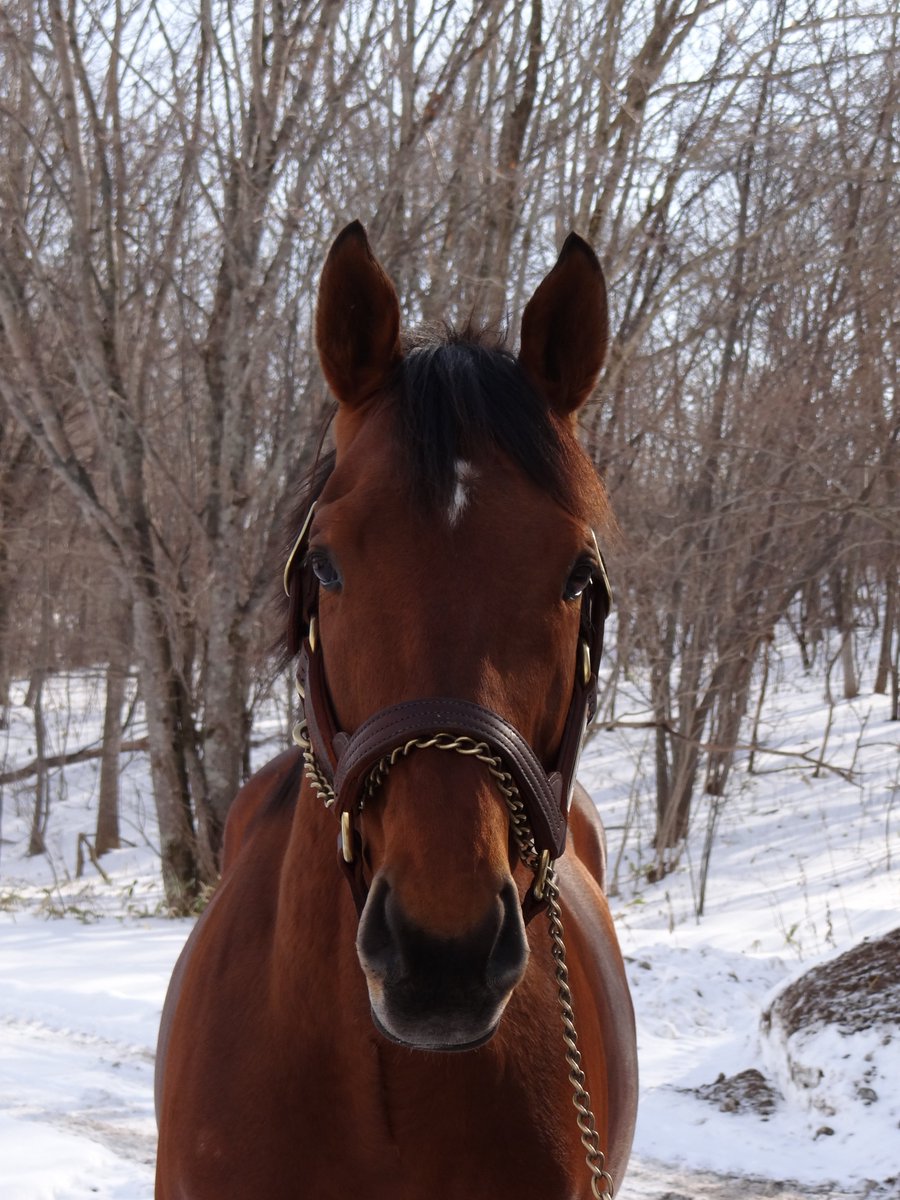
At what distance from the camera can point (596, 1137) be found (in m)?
1.91

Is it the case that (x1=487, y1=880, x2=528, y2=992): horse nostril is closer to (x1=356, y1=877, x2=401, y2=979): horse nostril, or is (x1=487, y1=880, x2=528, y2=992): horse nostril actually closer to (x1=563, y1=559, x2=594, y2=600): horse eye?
(x1=356, y1=877, x2=401, y2=979): horse nostril

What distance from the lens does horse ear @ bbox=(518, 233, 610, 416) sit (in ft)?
6.91

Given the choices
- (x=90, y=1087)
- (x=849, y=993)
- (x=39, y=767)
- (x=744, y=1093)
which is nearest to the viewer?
(x=90, y=1087)

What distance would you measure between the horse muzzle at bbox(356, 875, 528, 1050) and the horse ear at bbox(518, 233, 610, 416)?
106 cm

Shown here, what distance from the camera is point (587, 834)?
3.78m

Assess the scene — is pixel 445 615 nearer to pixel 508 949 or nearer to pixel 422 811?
pixel 422 811

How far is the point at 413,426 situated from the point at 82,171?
849cm

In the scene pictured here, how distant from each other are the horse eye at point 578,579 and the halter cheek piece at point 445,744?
49mm

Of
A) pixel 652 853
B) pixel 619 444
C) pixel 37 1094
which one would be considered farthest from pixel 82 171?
pixel 652 853

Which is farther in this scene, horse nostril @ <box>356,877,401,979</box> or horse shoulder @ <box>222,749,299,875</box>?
horse shoulder @ <box>222,749,299,875</box>

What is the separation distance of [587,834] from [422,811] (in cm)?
240

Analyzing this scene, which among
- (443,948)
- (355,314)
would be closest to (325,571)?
(355,314)

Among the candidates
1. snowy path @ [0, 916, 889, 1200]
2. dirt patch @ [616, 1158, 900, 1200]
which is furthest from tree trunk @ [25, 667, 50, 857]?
dirt patch @ [616, 1158, 900, 1200]

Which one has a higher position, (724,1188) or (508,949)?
(508,949)
